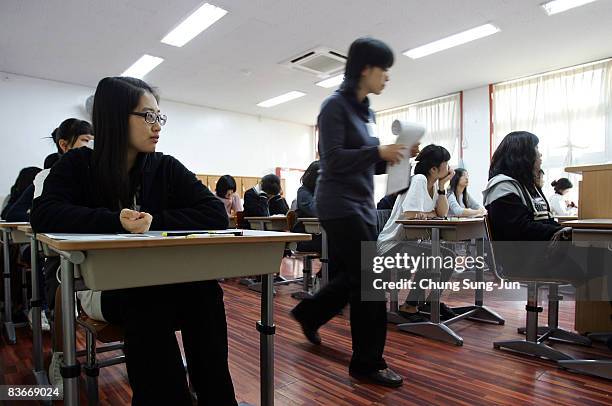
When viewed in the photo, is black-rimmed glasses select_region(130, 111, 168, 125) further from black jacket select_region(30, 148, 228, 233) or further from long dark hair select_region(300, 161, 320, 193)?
long dark hair select_region(300, 161, 320, 193)

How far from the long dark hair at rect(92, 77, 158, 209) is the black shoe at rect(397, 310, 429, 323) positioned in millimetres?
2046

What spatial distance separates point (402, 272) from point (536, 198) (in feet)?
3.10

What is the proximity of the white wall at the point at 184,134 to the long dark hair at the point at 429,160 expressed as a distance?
18.1 feet

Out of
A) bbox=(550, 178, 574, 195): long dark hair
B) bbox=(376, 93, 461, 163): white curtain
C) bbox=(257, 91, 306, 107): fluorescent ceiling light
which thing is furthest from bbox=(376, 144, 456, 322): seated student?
bbox=(257, 91, 306, 107): fluorescent ceiling light

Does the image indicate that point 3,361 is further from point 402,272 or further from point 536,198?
point 536,198

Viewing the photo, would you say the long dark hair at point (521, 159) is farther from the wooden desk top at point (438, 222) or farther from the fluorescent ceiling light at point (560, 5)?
the fluorescent ceiling light at point (560, 5)

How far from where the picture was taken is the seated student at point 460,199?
4164mm

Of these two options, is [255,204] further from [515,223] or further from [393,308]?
[515,223]

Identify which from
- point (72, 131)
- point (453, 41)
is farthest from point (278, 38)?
point (72, 131)

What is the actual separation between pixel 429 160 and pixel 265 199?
7.00 ft

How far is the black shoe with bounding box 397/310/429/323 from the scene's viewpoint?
8.66 feet

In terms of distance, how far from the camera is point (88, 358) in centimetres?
136

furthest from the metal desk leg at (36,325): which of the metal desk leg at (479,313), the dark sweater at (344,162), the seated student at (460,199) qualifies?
the seated student at (460,199)

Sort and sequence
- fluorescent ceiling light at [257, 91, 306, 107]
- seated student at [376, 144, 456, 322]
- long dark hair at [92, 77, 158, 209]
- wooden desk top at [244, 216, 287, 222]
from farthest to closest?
fluorescent ceiling light at [257, 91, 306, 107], wooden desk top at [244, 216, 287, 222], seated student at [376, 144, 456, 322], long dark hair at [92, 77, 158, 209]
